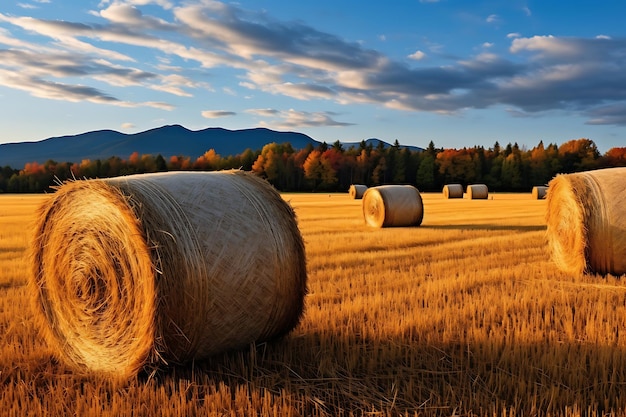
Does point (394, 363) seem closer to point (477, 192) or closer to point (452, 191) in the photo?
point (477, 192)

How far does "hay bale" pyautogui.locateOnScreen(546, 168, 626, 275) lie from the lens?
957 cm

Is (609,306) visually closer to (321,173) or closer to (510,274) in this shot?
(510,274)

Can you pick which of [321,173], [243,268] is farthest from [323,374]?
[321,173]

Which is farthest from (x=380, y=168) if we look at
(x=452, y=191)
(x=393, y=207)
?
(x=393, y=207)

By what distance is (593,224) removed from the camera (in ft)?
31.9

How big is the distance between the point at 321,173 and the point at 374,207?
6787 cm

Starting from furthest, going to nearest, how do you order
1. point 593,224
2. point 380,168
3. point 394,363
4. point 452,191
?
point 380,168 → point 452,191 → point 593,224 → point 394,363

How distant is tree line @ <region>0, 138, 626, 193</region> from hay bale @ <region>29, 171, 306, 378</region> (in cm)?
8054

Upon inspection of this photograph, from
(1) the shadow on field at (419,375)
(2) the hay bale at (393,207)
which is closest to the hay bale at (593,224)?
(1) the shadow on field at (419,375)

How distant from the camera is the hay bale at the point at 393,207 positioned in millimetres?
19766

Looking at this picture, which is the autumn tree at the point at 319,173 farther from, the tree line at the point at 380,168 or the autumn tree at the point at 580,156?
the autumn tree at the point at 580,156

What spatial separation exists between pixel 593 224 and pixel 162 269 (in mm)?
7853

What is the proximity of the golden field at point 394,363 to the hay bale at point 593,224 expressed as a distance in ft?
3.40

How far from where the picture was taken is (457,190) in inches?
2094
